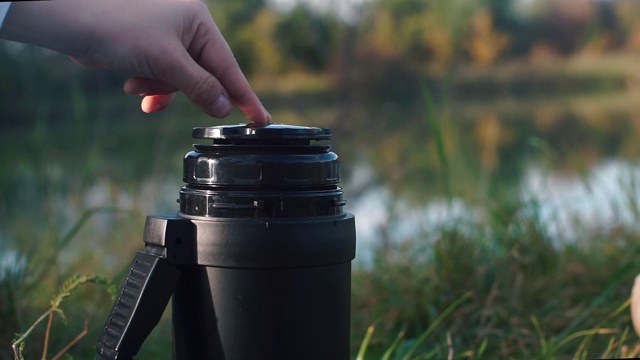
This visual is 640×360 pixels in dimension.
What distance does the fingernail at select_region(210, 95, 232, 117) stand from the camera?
1574mm

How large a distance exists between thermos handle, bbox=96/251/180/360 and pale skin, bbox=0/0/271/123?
1.18ft

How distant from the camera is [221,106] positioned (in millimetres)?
1580

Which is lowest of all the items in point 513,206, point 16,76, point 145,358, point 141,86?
point 145,358

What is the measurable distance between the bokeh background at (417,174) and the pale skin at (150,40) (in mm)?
838

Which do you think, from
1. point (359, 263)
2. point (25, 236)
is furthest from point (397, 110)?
point (25, 236)

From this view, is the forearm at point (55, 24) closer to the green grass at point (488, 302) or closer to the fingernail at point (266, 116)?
the fingernail at point (266, 116)

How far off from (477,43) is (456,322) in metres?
4.38

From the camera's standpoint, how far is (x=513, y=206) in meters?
3.03

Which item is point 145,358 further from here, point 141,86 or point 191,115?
point 191,115

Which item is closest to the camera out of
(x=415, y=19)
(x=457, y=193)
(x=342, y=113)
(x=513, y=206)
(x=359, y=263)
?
(x=513, y=206)

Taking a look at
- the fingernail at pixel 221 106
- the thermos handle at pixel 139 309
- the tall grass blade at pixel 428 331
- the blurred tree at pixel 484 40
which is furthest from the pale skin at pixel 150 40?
the blurred tree at pixel 484 40

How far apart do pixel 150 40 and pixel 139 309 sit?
0.50 metres

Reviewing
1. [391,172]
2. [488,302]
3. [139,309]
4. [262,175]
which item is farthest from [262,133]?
[391,172]

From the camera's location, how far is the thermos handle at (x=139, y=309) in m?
1.39
